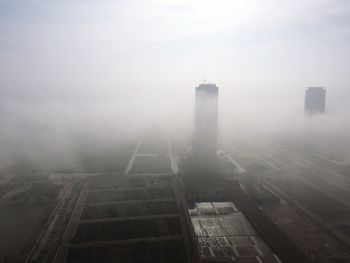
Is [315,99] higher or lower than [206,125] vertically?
higher

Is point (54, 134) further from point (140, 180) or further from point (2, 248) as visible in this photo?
point (2, 248)

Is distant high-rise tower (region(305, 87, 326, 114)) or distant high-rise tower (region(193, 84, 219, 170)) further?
distant high-rise tower (region(305, 87, 326, 114))

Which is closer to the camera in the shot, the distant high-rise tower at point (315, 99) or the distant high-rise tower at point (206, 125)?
the distant high-rise tower at point (206, 125)

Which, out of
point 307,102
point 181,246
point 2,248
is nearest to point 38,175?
point 2,248

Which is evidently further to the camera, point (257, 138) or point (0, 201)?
point (257, 138)
